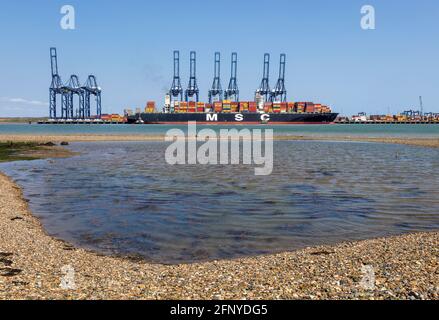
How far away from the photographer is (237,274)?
7789 millimetres

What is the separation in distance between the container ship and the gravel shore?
150 metres

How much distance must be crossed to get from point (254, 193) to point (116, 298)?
12.7 m

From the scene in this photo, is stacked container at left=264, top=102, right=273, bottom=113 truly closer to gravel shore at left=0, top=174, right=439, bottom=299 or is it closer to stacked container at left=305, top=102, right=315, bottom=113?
stacked container at left=305, top=102, right=315, bottom=113

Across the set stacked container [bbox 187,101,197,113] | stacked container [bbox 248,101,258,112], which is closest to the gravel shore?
stacked container [bbox 187,101,197,113]

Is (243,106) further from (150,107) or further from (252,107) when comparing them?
(150,107)

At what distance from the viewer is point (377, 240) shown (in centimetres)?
1064

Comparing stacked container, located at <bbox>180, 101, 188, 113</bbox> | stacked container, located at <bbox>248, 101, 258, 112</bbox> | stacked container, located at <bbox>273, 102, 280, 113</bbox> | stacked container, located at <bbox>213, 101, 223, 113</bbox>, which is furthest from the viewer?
stacked container, located at <bbox>248, 101, 258, 112</bbox>

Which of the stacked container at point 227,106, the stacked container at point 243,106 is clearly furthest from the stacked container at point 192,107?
the stacked container at point 243,106

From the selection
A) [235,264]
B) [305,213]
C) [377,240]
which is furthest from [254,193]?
[235,264]

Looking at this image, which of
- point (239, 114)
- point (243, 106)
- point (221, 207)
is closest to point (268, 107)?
point (243, 106)

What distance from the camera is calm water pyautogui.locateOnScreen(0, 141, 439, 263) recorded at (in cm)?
1120

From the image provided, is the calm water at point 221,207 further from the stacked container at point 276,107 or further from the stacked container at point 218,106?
the stacked container at point 276,107

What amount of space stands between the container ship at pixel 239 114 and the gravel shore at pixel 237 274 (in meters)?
150
